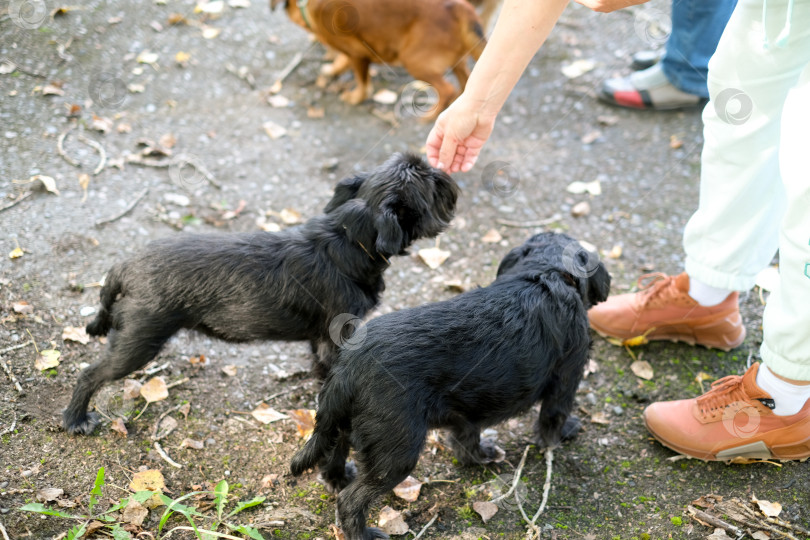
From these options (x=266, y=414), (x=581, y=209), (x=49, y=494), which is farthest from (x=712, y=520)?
(x=49, y=494)

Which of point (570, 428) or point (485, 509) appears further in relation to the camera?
point (570, 428)

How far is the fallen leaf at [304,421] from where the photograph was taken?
3250mm

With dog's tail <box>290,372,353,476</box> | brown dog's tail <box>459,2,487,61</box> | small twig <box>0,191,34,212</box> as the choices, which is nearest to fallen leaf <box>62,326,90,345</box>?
small twig <box>0,191,34,212</box>

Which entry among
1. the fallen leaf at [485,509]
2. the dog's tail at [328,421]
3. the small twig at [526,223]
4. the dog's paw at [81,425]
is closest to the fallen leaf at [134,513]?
the dog's paw at [81,425]

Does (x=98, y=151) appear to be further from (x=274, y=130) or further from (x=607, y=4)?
(x=607, y=4)

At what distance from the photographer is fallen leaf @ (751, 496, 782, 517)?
2.88m

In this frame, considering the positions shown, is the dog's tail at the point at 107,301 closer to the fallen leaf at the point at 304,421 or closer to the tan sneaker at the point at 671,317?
the fallen leaf at the point at 304,421

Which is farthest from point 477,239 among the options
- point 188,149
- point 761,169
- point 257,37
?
point 257,37

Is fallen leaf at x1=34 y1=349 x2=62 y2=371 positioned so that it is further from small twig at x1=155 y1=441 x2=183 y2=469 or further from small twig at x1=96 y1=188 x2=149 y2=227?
small twig at x1=96 y1=188 x2=149 y2=227

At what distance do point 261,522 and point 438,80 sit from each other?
3954 millimetres

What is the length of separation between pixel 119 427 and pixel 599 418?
8.16 ft

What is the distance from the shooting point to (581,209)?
488 cm

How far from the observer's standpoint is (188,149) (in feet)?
16.8

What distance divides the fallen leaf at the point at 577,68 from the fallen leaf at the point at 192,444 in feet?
16.1
